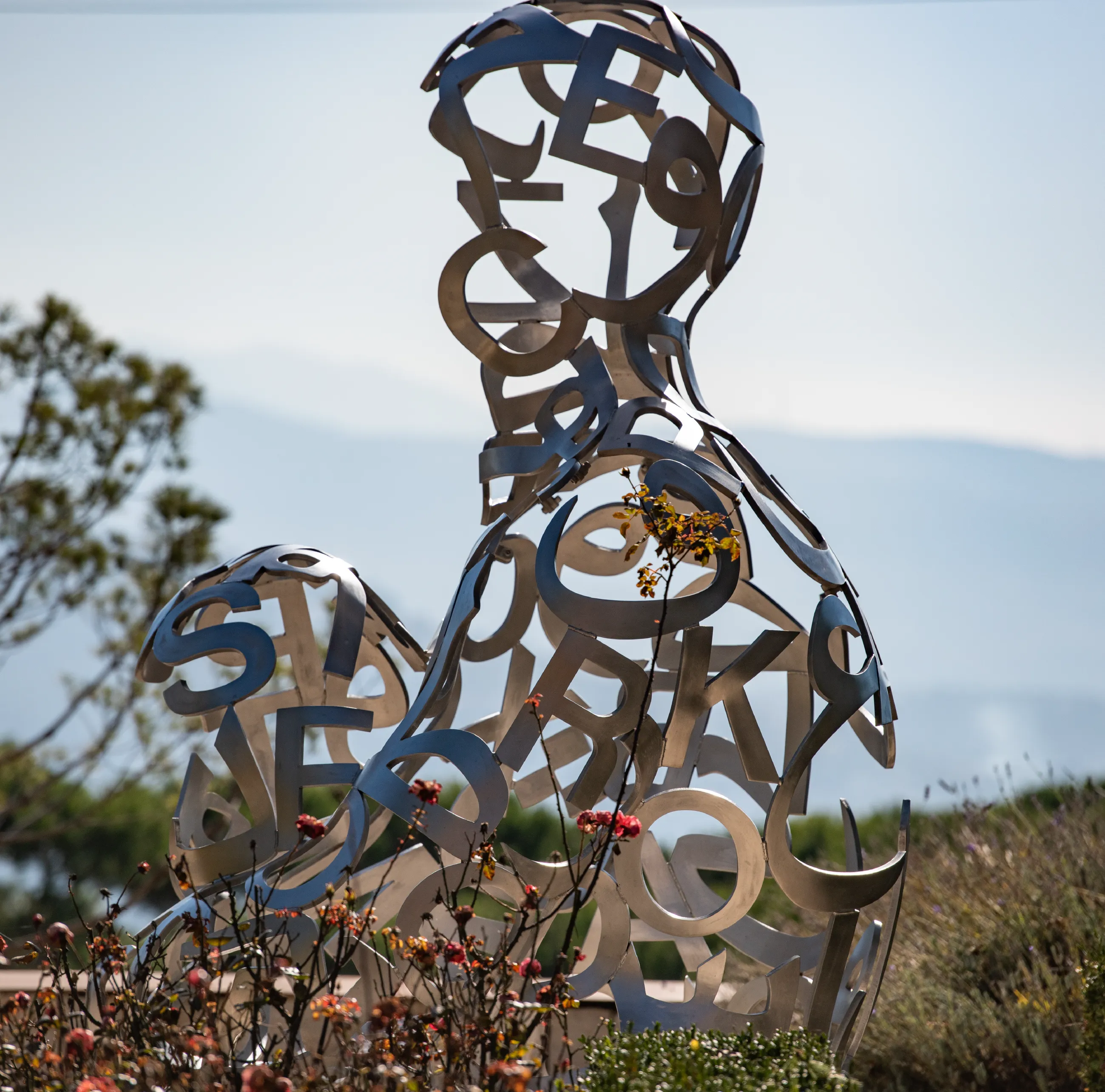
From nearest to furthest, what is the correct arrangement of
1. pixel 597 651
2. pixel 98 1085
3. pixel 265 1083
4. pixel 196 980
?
pixel 265 1083 < pixel 98 1085 < pixel 196 980 < pixel 597 651

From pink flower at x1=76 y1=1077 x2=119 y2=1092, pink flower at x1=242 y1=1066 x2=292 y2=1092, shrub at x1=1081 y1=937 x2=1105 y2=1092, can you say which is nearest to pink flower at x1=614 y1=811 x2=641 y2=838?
pink flower at x1=242 y1=1066 x2=292 y2=1092

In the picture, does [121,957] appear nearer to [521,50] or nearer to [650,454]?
[650,454]

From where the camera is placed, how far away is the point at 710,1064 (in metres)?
2.37

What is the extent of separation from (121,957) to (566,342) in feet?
6.16

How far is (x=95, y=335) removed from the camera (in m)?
7.95

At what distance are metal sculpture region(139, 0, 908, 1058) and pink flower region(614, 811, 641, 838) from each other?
0.20m

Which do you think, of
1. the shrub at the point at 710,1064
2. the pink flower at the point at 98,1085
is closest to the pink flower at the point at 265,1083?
the pink flower at the point at 98,1085

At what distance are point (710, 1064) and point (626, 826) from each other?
500mm

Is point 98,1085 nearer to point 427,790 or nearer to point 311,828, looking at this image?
point 311,828

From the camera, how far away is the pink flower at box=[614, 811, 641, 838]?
2385 millimetres

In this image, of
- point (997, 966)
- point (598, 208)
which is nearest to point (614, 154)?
point (598, 208)

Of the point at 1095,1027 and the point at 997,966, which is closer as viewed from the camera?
the point at 1095,1027

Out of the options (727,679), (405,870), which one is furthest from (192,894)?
(727,679)

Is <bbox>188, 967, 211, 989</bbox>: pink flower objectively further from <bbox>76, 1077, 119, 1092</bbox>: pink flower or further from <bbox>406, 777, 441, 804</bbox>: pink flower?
<bbox>406, 777, 441, 804</bbox>: pink flower
